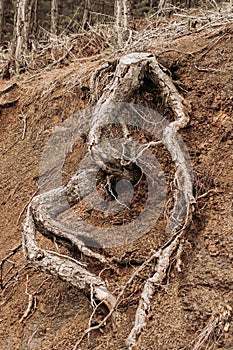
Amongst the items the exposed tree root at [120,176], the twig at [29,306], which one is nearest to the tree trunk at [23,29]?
the exposed tree root at [120,176]

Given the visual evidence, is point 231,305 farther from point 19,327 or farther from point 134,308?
point 19,327

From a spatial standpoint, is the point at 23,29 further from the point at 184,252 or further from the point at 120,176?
the point at 184,252

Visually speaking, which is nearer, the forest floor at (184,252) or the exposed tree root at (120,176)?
the forest floor at (184,252)

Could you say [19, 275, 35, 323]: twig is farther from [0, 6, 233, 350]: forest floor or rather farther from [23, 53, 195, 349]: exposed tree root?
[23, 53, 195, 349]: exposed tree root

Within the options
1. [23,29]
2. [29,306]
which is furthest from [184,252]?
[23,29]

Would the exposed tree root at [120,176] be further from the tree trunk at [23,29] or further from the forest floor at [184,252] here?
the tree trunk at [23,29]

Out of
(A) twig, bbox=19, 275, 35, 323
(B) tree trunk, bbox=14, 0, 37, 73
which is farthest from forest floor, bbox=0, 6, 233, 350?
(B) tree trunk, bbox=14, 0, 37, 73

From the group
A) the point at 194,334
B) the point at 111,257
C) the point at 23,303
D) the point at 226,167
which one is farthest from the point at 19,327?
the point at 226,167
